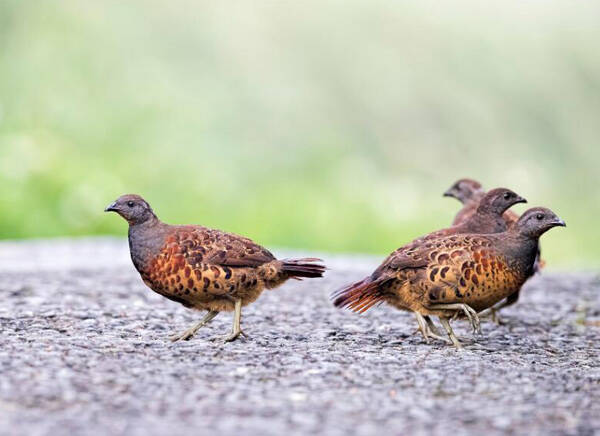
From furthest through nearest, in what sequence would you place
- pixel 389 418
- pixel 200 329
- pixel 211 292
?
1. pixel 200 329
2. pixel 211 292
3. pixel 389 418

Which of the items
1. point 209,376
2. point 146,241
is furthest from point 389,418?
point 146,241

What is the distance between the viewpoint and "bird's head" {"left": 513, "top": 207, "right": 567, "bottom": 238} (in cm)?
672

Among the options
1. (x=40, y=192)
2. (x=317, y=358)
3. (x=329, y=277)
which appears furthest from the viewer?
(x=40, y=192)

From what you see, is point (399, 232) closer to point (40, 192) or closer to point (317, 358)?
point (40, 192)

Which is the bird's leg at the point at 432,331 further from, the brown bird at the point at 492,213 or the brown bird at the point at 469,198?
the brown bird at the point at 469,198

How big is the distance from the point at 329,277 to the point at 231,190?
502 cm

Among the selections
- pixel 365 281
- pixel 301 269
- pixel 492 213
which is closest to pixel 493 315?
pixel 492 213

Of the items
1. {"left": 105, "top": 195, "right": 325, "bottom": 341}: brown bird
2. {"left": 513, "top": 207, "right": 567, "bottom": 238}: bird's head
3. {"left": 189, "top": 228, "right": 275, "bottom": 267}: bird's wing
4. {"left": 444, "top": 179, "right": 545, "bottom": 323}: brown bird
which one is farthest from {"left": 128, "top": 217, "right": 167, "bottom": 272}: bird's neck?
{"left": 444, "top": 179, "right": 545, "bottom": 323}: brown bird

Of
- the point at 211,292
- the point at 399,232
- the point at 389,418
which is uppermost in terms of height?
the point at 399,232

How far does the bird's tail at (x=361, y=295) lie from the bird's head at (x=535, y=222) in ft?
3.31

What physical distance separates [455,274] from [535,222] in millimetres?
722

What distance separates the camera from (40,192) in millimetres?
15406

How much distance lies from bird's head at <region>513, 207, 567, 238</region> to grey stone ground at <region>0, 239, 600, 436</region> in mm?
760

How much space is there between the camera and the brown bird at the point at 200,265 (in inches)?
248
